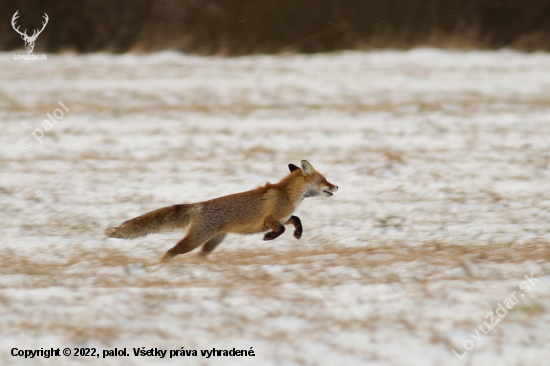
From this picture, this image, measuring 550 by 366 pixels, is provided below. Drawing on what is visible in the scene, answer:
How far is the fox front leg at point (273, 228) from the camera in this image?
17.0 ft

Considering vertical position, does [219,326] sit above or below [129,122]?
below

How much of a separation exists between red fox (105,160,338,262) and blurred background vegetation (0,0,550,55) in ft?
33.2

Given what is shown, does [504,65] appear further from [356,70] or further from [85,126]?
[85,126]

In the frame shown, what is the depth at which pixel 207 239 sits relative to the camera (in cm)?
511

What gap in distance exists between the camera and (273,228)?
5168 millimetres

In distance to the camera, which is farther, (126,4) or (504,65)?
(126,4)

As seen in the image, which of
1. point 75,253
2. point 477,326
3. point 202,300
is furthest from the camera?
→ point 75,253

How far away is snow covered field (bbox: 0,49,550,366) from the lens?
395 cm

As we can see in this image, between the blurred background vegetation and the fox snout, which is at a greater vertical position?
the blurred background vegetation

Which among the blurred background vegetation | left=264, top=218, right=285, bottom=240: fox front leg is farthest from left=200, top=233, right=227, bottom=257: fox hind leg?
the blurred background vegetation

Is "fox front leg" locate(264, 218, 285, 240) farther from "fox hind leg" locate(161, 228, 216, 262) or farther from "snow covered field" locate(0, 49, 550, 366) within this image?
"fox hind leg" locate(161, 228, 216, 262)

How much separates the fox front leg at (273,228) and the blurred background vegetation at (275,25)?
1034 cm

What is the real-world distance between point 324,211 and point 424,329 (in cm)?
286

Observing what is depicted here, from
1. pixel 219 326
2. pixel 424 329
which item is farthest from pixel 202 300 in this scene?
pixel 424 329
